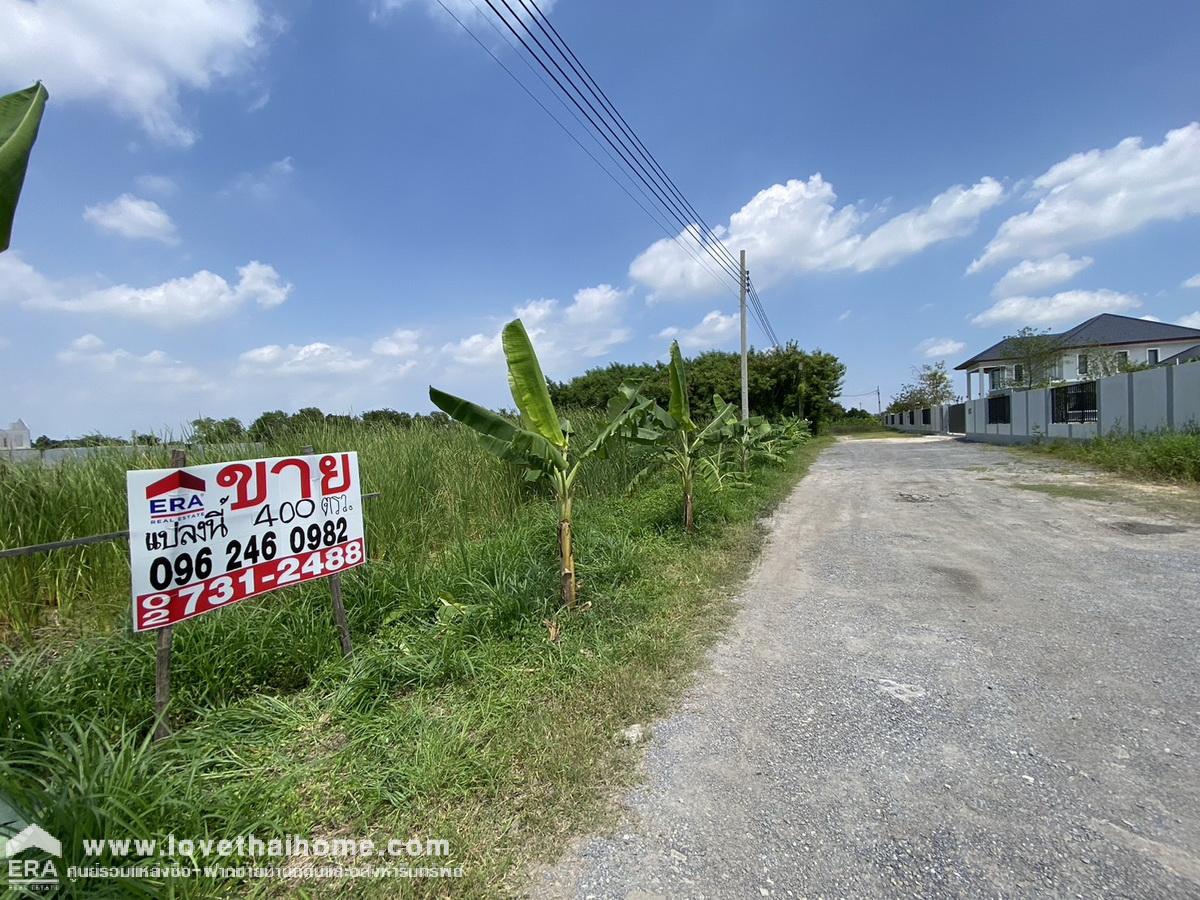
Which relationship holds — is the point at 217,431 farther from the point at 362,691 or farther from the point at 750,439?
the point at 750,439

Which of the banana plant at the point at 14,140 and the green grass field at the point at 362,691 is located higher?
the banana plant at the point at 14,140

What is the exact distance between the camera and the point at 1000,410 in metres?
25.0

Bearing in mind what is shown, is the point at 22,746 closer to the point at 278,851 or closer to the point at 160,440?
the point at 278,851

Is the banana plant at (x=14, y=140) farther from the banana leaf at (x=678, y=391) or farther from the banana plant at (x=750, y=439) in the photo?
the banana plant at (x=750, y=439)

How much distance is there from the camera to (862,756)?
252cm

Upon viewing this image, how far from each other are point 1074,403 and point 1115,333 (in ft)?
116

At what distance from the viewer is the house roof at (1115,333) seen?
1549 inches

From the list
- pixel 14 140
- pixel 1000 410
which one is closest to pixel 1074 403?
pixel 1000 410

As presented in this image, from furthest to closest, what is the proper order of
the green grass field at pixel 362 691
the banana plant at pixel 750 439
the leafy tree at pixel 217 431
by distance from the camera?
the banana plant at pixel 750 439
the leafy tree at pixel 217 431
the green grass field at pixel 362 691

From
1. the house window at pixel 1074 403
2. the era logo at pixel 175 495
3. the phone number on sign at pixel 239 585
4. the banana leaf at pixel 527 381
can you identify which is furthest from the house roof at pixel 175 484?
the house window at pixel 1074 403

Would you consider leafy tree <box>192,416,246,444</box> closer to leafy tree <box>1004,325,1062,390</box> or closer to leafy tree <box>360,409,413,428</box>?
leafy tree <box>360,409,413,428</box>

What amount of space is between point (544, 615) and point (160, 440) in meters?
4.81

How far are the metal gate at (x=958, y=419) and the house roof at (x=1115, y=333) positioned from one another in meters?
6.30

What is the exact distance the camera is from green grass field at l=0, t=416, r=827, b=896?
6.73ft
